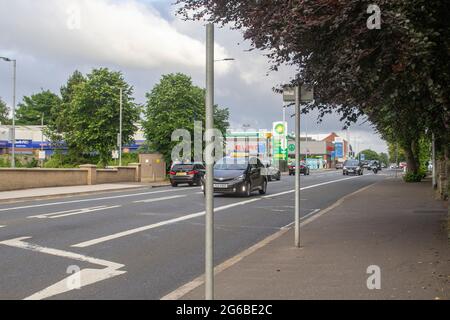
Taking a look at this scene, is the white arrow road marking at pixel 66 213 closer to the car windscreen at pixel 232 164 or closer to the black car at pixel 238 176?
the black car at pixel 238 176

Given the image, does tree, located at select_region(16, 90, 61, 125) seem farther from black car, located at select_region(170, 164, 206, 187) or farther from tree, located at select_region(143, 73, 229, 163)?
black car, located at select_region(170, 164, 206, 187)

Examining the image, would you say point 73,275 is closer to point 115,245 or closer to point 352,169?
point 115,245

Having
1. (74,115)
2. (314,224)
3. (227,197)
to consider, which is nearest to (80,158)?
(74,115)

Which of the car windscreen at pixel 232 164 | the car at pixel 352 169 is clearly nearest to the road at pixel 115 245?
the car windscreen at pixel 232 164

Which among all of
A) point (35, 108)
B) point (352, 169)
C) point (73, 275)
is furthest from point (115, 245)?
point (35, 108)

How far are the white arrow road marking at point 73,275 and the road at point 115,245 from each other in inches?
0.5

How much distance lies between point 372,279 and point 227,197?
15.2 meters

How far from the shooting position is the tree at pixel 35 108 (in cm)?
10512

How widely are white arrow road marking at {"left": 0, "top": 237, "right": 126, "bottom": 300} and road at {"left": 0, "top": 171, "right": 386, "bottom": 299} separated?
12 millimetres

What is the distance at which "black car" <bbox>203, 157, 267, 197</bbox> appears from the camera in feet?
68.4

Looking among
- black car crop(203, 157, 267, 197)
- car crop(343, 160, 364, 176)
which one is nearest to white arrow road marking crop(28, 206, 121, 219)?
black car crop(203, 157, 267, 197)

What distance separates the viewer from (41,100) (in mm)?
105500

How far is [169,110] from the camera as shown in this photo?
133 ft
